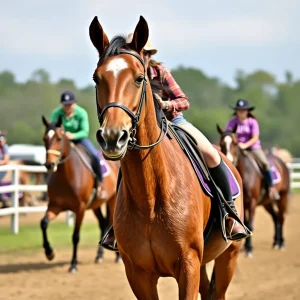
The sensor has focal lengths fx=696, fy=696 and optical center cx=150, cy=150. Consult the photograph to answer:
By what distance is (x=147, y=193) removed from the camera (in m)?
5.15

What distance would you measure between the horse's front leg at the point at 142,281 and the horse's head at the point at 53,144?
613 cm

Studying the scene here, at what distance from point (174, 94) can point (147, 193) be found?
1.07 metres

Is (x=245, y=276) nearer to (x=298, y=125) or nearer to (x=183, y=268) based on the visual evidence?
(x=183, y=268)

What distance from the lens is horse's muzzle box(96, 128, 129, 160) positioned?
13.9 ft

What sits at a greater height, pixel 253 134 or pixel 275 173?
pixel 253 134

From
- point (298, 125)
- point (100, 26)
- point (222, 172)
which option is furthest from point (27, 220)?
point (298, 125)

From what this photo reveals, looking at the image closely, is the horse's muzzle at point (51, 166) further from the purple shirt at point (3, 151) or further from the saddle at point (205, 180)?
the purple shirt at point (3, 151)

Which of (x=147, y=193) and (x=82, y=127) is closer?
(x=147, y=193)

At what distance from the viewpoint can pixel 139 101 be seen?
4.71m

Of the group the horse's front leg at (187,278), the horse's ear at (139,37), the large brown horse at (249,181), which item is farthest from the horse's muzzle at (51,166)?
the horse's ear at (139,37)

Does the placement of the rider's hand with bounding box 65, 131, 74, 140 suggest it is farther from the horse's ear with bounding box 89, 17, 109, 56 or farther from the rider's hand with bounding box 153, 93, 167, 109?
the horse's ear with bounding box 89, 17, 109, 56

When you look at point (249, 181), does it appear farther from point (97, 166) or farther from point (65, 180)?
point (65, 180)

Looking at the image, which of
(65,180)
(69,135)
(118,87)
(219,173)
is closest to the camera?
(118,87)

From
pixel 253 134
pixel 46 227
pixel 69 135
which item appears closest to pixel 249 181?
pixel 253 134
